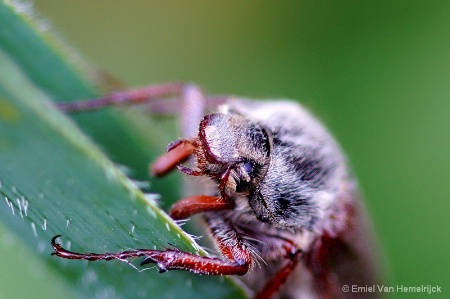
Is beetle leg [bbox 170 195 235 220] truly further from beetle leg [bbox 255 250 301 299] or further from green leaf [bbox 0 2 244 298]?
beetle leg [bbox 255 250 301 299]

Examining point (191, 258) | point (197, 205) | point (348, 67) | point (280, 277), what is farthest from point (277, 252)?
point (348, 67)

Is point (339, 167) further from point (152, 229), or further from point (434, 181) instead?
point (434, 181)

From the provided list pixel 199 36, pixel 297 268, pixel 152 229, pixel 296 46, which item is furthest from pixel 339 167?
pixel 199 36

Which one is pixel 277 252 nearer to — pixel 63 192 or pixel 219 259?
pixel 219 259

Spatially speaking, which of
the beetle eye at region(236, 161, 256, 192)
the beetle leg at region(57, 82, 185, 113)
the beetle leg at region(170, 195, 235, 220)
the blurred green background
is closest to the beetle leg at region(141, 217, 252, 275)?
the beetle leg at region(170, 195, 235, 220)

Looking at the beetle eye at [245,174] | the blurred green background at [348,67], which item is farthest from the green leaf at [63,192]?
the blurred green background at [348,67]

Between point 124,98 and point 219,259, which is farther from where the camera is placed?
point 124,98
